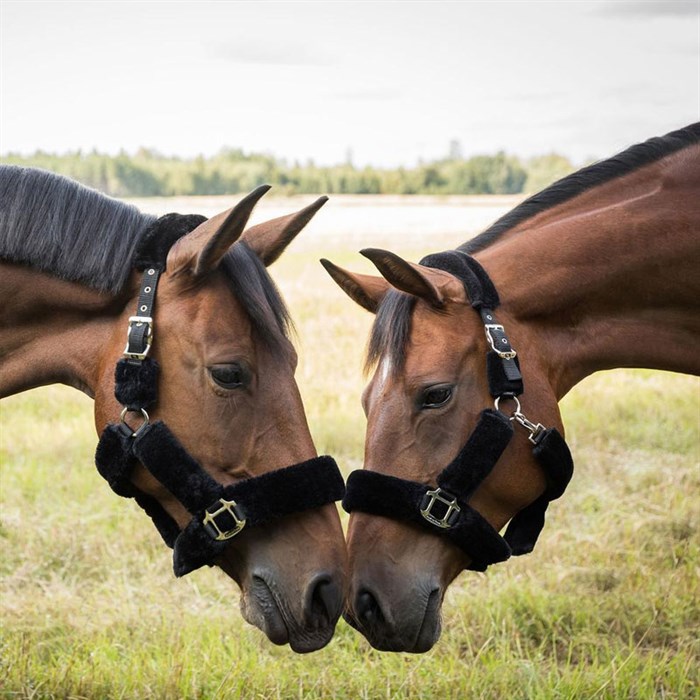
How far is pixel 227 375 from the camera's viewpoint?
296 cm

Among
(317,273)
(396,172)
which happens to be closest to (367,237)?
(317,273)

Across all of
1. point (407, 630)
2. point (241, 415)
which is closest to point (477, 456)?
point (407, 630)

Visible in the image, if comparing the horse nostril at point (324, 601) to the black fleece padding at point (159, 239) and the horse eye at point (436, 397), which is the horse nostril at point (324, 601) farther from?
the black fleece padding at point (159, 239)

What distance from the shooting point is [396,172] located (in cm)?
6084

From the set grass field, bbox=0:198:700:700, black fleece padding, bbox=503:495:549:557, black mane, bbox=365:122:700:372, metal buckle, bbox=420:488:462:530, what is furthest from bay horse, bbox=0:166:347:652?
grass field, bbox=0:198:700:700

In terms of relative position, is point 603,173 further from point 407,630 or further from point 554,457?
point 407,630

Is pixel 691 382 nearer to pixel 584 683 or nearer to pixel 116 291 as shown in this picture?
pixel 584 683

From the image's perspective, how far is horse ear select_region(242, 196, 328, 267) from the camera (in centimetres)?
316

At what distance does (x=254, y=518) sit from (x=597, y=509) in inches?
168

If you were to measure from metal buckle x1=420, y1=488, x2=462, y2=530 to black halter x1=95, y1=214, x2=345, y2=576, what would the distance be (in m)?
0.39

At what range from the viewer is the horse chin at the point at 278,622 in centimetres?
298

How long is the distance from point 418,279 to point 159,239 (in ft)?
3.07

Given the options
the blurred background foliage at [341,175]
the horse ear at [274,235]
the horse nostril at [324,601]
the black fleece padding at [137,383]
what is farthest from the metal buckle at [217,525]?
the blurred background foliage at [341,175]

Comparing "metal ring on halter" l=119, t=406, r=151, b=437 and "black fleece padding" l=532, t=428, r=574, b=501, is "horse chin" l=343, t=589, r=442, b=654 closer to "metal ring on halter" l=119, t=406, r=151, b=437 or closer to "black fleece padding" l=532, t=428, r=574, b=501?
"black fleece padding" l=532, t=428, r=574, b=501
